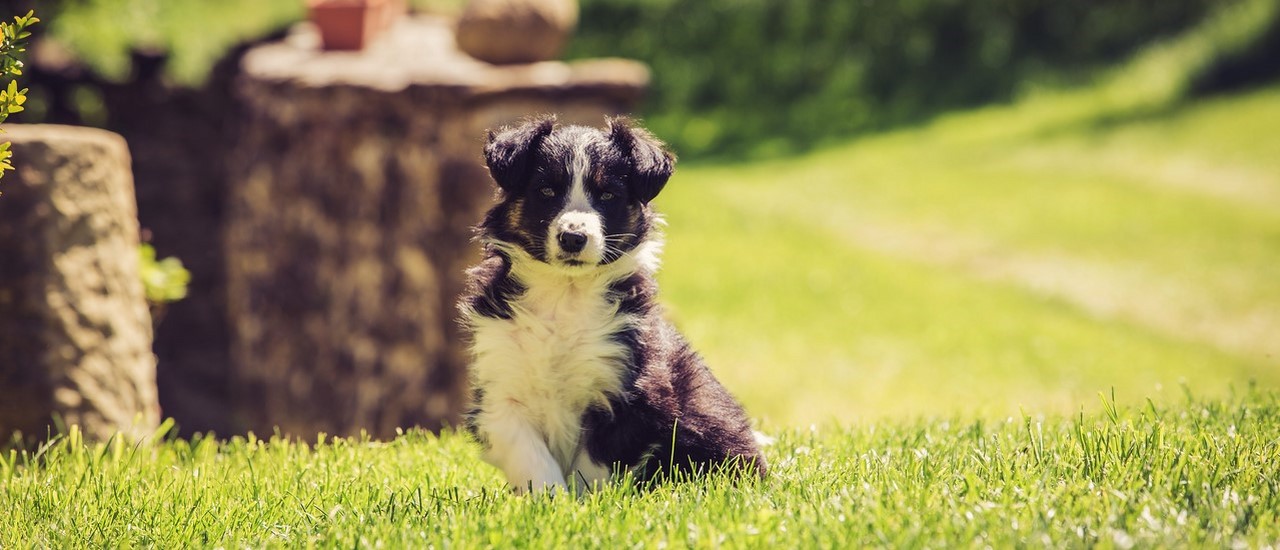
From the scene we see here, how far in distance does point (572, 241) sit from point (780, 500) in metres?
1.03

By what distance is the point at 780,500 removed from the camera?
13.5 feet

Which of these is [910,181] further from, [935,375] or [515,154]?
[515,154]

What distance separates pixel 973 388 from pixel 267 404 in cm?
576

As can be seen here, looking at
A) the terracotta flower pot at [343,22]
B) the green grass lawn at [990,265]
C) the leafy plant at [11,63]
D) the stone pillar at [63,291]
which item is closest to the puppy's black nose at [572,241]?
the leafy plant at [11,63]

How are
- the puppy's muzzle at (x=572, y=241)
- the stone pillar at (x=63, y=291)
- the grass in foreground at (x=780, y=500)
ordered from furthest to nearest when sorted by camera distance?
the stone pillar at (x=63, y=291), the puppy's muzzle at (x=572, y=241), the grass in foreground at (x=780, y=500)

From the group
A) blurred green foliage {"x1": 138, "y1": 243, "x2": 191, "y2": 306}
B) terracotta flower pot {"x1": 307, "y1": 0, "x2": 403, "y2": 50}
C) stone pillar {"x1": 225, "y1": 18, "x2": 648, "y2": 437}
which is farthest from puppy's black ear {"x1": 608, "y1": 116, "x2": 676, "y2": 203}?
terracotta flower pot {"x1": 307, "y1": 0, "x2": 403, "y2": 50}

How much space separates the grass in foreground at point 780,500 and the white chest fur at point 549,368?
258mm

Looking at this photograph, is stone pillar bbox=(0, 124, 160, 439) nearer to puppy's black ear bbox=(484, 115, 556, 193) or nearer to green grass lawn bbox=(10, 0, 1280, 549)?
green grass lawn bbox=(10, 0, 1280, 549)

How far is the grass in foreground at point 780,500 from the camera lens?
3727 mm

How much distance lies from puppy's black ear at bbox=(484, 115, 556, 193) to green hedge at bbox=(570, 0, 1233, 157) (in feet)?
57.9

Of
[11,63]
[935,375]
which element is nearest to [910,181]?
[935,375]

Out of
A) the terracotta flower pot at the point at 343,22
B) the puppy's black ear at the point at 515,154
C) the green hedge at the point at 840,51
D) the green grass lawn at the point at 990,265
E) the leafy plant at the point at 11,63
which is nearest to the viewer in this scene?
the leafy plant at the point at 11,63

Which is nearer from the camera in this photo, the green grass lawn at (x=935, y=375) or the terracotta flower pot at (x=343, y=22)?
the green grass lawn at (x=935, y=375)

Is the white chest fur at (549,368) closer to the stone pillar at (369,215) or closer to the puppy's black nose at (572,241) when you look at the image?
the puppy's black nose at (572,241)
